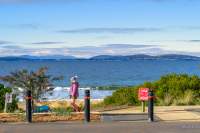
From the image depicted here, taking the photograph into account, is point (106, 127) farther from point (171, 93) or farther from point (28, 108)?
point (171, 93)

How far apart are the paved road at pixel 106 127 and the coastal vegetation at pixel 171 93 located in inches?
355

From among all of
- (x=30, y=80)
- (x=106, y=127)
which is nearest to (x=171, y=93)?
(x=30, y=80)

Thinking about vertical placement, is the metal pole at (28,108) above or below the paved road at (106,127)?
above

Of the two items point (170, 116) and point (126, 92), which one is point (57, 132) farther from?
point (126, 92)

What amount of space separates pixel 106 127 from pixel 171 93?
12151mm

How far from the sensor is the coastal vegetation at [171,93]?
31.7m

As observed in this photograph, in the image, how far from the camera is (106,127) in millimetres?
21391

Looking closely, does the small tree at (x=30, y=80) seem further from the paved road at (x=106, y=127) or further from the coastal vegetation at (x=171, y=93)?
the paved road at (x=106, y=127)

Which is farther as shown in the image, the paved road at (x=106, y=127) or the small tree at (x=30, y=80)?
the small tree at (x=30, y=80)

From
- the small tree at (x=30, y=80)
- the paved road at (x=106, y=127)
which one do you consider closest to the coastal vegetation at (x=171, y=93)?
the small tree at (x=30, y=80)

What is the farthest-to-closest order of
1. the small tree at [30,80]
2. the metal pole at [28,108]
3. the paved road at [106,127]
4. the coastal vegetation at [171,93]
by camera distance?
the coastal vegetation at [171,93], the small tree at [30,80], the metal pole at [28,108], the paved road at [106,127]

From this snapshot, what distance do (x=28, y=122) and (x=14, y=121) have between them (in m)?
0.64

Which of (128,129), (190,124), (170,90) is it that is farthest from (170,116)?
(170,90)

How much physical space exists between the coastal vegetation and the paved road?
9024 mm
